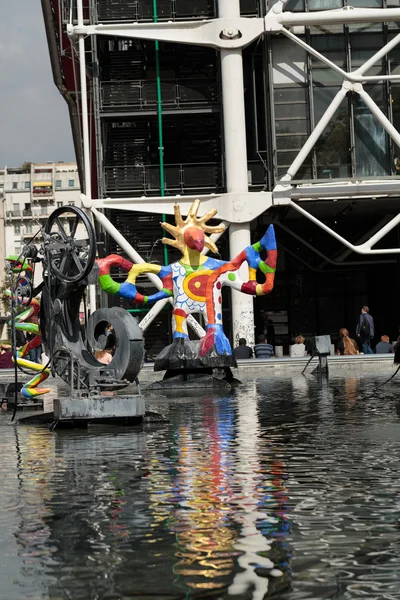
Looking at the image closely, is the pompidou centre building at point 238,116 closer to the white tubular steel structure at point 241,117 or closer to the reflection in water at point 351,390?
the white tubular steel structure at point 241,117

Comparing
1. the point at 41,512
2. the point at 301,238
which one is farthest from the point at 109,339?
the point at 301,238

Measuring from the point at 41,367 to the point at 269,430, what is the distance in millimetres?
5013

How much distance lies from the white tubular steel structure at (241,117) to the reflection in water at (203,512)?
2452cm

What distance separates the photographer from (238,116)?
39.0m

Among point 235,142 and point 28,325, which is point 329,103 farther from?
point 28,325

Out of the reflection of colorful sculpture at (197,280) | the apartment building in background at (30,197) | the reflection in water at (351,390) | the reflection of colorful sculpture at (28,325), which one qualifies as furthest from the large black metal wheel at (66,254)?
the apartment building in background at (30,197)

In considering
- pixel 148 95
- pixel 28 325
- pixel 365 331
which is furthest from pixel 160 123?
pixel 28 325

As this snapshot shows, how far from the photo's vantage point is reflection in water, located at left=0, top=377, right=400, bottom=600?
592cm

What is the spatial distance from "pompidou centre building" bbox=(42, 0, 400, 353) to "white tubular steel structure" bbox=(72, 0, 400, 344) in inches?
1.2

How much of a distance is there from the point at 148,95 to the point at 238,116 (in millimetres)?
3641

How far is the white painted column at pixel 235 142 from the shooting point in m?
38.8

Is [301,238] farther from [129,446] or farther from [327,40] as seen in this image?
[129,446]

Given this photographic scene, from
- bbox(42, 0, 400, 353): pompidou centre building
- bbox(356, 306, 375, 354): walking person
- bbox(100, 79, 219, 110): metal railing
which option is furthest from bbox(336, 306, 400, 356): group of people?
bbox(100, 79, 219, 110): metal railing

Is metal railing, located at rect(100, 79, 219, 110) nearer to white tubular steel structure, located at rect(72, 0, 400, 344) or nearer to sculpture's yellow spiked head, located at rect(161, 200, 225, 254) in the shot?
white tubular steel structure, located at rect(72, 0, 400, 344)
